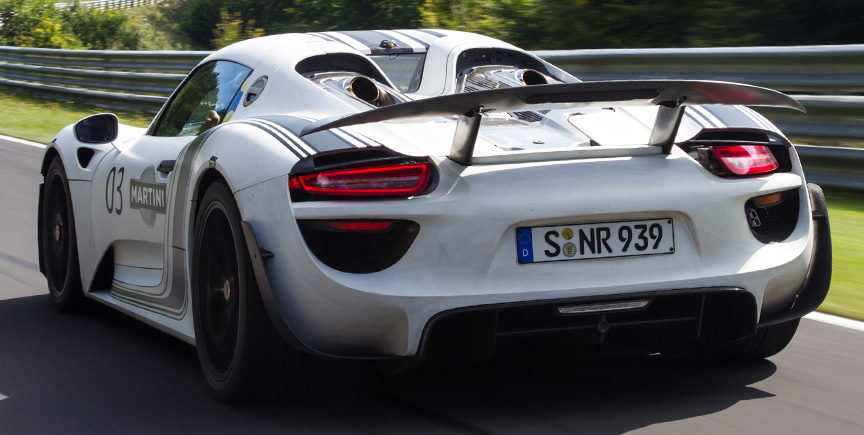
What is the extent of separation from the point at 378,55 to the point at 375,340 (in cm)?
155

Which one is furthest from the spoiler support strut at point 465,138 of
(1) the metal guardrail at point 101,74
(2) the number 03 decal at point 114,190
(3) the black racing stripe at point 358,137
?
(1) the metal guardrail at point 101,74

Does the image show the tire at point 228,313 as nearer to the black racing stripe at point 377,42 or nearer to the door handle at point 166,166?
the door handle at point 166,166

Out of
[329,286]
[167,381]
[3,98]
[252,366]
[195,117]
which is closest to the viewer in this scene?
[329,286]

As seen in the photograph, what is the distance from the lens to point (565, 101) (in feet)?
9.75

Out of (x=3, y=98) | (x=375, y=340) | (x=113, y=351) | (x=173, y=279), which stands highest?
(x=375, y=340)

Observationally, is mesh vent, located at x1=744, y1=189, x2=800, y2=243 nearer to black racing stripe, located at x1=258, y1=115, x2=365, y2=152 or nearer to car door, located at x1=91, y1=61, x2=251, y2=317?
black racing stripe, located at x1=258, y1=115, x2=365, y2=152

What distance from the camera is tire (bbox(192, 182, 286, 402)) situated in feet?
10.5

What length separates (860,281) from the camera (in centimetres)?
518

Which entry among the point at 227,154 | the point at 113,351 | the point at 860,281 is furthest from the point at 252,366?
the point at 860,281

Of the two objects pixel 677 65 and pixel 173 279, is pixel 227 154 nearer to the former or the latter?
pixel 173 279

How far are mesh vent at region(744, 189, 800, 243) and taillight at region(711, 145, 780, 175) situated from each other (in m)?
0.10

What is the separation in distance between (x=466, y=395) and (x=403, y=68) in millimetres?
1466

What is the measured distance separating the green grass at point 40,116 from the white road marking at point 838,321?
33.7 ft

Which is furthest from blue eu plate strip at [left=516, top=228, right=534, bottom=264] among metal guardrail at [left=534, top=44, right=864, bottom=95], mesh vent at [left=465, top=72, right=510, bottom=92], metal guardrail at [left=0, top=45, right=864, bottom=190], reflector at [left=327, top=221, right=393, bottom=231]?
metal guardrail at [left=534, top=44, right=864, bottom=95]
